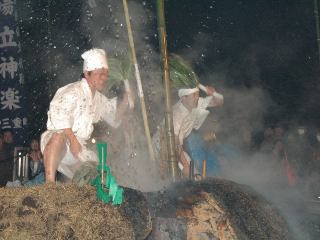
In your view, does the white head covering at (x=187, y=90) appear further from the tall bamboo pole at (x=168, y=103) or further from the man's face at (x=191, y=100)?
the tall bamboo pole at (x=168, y=103)

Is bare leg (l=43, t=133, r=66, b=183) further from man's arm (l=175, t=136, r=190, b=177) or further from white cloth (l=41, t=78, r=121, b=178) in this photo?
man's arm (l=175, t=136, r=190, b=177)

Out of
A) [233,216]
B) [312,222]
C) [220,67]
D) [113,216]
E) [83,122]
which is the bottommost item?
[312,222]

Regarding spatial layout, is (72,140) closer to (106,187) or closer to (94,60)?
(94,60)

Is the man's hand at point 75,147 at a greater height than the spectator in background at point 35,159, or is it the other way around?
the man's hand at point 75,147

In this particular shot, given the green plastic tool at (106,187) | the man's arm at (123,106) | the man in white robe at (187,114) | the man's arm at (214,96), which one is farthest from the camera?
the man's arm at (214,96)

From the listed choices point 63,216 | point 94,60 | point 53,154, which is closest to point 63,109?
point 53,154

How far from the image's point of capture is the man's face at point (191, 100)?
7520 mm

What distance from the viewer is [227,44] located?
422 inches

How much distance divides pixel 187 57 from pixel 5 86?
458 cm

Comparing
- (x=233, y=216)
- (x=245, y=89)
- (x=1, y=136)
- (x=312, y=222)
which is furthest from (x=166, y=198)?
(x=245, y=89)

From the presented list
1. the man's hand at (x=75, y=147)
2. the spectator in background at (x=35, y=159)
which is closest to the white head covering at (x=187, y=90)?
the man's hand at (x=75, y=147)

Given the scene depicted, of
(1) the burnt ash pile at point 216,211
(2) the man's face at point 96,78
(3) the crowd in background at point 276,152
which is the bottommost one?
(3) the crowd in background at point 276,152

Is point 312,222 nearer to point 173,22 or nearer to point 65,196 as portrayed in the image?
point 65,196

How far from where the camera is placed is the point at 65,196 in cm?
346
